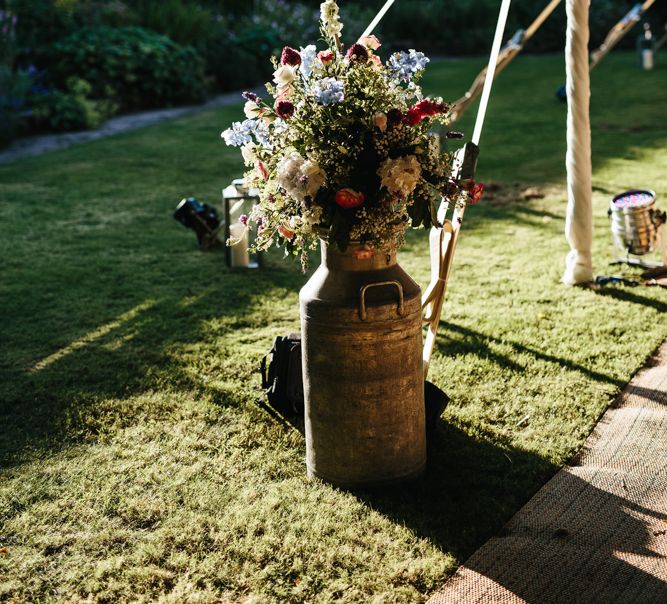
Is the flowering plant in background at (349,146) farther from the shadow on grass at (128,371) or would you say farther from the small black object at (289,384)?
the shadow on grass at (128,371)

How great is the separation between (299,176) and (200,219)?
13.1 ft

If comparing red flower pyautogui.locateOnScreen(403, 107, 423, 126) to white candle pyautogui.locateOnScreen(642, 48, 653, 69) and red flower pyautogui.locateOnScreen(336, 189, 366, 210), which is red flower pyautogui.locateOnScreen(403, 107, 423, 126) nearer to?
red flower pyautogui.locateOnScreen(336, 189, 366, 210)

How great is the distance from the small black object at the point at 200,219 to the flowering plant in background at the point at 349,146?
144 inches

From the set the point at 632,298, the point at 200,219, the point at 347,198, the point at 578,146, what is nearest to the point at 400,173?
the point at 347,198

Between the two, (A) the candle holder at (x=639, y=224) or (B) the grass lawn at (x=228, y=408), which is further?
(A) the candle holder at (x=639, y=224)

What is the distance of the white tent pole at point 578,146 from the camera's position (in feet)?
17.4

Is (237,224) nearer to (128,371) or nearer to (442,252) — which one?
(128,371)

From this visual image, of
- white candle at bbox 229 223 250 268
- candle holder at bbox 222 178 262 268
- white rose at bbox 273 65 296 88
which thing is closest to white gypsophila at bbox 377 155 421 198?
white rose at bbox 273 65 296 88

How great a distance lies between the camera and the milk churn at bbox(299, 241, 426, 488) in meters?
3.31

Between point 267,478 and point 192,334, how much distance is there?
1804 mm

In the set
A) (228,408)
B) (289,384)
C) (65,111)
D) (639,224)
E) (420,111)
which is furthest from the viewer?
(65,111)

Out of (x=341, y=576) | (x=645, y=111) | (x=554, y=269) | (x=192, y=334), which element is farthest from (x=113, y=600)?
(x=645, y=111)

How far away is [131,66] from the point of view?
13672 mm

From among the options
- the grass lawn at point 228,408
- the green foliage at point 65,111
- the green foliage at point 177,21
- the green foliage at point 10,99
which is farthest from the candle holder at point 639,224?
the green foliage at point 177,21
